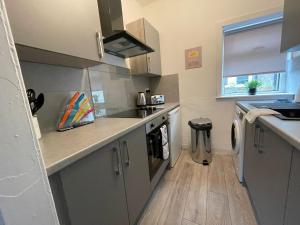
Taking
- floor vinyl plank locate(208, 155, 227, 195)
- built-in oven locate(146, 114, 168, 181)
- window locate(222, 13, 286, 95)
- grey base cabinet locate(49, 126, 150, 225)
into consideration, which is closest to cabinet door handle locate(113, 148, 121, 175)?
grey base cabinet locate(49, 126, 150, 225)

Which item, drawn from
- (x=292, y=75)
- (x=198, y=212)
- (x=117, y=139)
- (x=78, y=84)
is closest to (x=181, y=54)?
(x=292, y=75)

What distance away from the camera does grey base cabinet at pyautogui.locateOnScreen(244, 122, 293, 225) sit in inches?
25.7

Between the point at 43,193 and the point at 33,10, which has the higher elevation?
the point at 33,10

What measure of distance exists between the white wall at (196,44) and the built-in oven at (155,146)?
0.95m

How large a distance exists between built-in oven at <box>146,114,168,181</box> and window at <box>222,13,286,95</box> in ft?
4.71

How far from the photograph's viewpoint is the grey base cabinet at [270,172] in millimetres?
652

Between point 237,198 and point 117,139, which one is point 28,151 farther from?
point 237,198

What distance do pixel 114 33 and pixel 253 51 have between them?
1988 millimetres

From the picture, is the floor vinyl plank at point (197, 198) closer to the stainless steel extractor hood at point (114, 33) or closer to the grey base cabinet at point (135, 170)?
the grey base cabinet at point (135, 170)

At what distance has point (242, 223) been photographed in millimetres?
1086

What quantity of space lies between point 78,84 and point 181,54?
1715 millimetres

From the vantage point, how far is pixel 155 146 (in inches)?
57.9

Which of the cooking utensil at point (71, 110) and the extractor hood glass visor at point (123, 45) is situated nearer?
the cooking utensil at point (71, 110)

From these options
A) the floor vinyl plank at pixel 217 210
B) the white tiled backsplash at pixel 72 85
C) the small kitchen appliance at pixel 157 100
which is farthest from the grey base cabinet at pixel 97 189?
the small kitchen appliance at pixel 157 100
